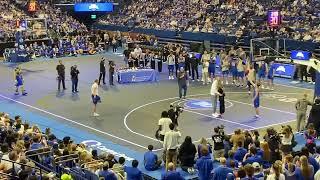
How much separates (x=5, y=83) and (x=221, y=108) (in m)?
15.3

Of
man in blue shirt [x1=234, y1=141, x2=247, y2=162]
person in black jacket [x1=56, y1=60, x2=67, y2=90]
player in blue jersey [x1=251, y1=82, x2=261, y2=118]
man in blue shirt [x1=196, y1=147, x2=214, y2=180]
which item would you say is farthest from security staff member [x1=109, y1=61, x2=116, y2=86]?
man in blue shirt [x1=196, y1=147, x2=214, y2=180]

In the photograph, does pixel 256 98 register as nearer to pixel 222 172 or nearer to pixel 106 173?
pixel 222 172

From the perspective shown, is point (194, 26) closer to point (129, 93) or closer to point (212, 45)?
point (212, 45)

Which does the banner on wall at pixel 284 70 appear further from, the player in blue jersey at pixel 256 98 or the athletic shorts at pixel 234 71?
the player in blue jersey at pixel 256 98

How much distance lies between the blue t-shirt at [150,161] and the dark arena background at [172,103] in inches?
1.4

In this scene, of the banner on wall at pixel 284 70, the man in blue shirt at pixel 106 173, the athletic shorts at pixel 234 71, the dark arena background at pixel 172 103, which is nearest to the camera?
the man in blue shirt at pixel 106 173

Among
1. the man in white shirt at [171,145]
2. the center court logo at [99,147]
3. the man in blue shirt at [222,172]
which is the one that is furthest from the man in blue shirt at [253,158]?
the center court logo at [99,147]

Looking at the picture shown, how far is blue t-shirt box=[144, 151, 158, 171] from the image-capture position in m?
16.2

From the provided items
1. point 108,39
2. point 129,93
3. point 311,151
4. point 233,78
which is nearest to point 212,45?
point 108,39

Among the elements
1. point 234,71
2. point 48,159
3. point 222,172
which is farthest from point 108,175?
point 234,71

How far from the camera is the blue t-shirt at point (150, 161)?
16156mm

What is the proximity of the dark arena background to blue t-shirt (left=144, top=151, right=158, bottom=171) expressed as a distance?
4 cm

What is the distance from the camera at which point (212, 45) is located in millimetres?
45219

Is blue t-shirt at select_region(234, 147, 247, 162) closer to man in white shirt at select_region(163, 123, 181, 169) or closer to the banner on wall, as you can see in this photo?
man in white shirt at select_region(163, 123, 181, 169)
